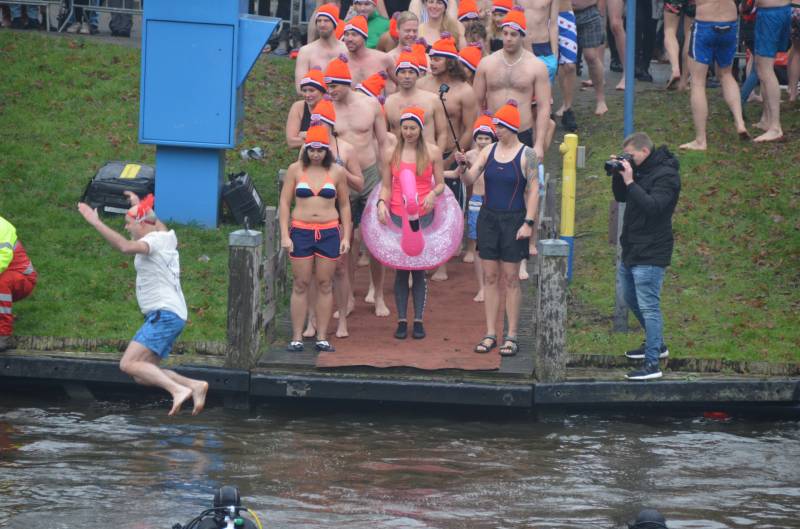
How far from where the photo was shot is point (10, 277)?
12648 mm

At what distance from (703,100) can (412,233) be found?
548 cm

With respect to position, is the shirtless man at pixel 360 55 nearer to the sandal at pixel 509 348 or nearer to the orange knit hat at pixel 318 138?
the orange knit hat at pixel 318 138

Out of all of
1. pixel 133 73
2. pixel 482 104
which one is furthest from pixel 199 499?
pixel 133 73

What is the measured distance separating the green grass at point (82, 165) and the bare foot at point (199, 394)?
60.4 inches

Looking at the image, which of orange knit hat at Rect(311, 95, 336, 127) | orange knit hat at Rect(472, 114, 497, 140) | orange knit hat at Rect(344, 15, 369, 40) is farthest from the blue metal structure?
orange knit hat at Rect(472, 114, 497, 140)

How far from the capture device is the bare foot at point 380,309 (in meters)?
13.4

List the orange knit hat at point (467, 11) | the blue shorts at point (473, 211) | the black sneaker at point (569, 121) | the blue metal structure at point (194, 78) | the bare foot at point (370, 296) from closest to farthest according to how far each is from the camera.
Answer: the blue shorts at point (473, 211), the bare foot at point (370, 296), the orange knit hat at point (467, 11), the blue metal structure at point (194, 78), the black sneaker at point (569, 121)

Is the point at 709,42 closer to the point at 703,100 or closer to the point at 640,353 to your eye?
the point at 703,100

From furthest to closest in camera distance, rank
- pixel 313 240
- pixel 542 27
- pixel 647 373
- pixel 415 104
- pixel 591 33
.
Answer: pixel 591 33 → pixel 542 27 → pixel 415 104 → pixel 313 240 → pixel 647 373

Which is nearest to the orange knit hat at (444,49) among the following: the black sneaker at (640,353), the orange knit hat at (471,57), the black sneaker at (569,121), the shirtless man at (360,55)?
the orange knit hat at (471,57)

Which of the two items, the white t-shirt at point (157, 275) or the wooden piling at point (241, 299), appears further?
the wooden piling at point (241, 299)

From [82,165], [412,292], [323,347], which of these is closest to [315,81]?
[412,292]

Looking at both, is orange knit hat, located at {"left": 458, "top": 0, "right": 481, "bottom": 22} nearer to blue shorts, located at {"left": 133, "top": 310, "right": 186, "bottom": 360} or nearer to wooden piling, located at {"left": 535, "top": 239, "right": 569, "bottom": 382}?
wooden piling, located at {"left": 535, "top": 239, "right": 569, "bottom": 382}

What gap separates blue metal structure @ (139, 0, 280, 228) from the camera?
1560 cm
